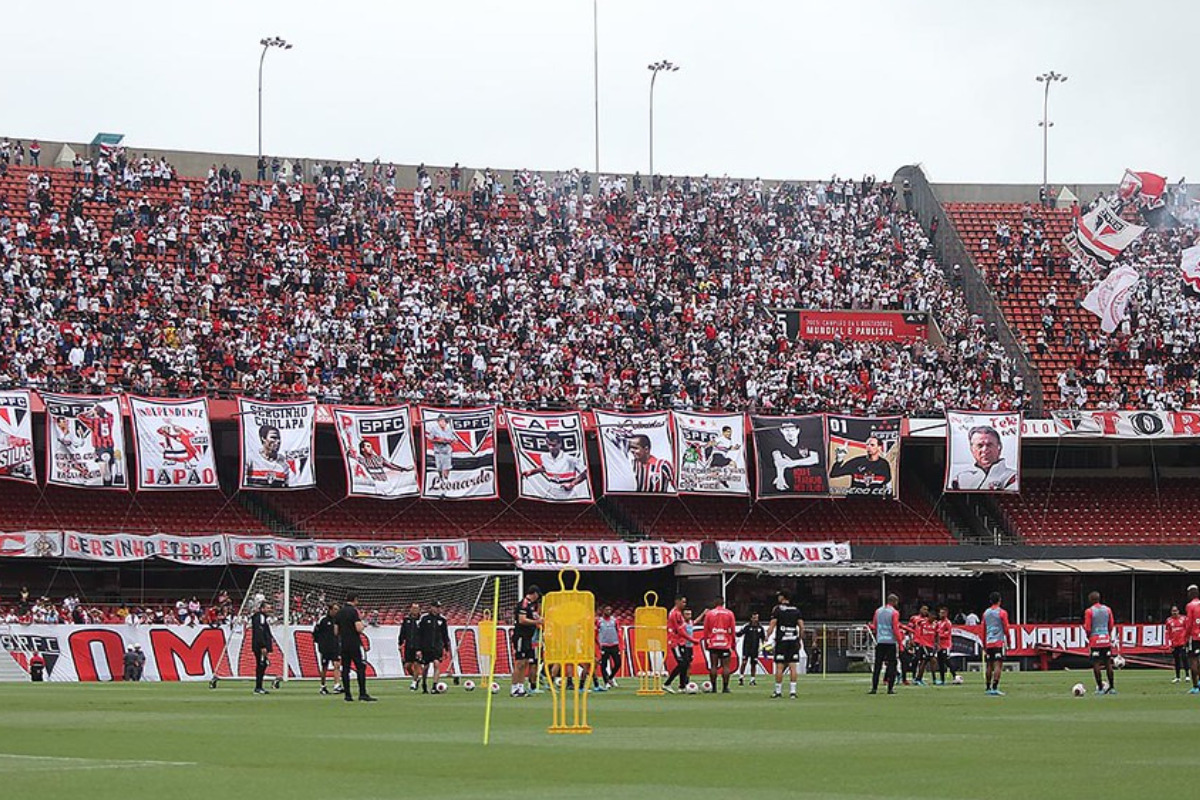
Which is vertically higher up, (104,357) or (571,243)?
(571,243)

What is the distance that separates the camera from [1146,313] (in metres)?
68.5

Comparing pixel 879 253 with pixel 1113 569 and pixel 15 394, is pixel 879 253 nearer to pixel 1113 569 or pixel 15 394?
pixel 1113 569

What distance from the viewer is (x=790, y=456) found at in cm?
5909

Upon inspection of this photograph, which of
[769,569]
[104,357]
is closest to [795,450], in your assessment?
[769,569]

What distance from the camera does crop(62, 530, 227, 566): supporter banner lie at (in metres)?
51.8

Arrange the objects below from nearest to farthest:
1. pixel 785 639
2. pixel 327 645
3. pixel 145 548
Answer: pixel 785 639
pixel 327 645
pixel 145 548

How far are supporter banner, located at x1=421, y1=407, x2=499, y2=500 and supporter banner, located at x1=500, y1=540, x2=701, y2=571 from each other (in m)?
1.89

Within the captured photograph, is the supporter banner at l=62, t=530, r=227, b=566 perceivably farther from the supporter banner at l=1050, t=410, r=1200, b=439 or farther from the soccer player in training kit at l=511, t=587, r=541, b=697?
the supporter banner at l=1050, t=410, r=1200, b=439

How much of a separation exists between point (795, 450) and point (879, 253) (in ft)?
49.9

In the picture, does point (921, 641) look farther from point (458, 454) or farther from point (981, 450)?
point (981, 450)

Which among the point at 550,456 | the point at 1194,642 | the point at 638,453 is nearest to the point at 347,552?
the point at 550,456

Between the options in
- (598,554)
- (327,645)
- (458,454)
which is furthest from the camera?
(598,554)

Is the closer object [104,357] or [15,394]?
[15,394]

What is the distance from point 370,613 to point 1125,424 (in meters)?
26.0
